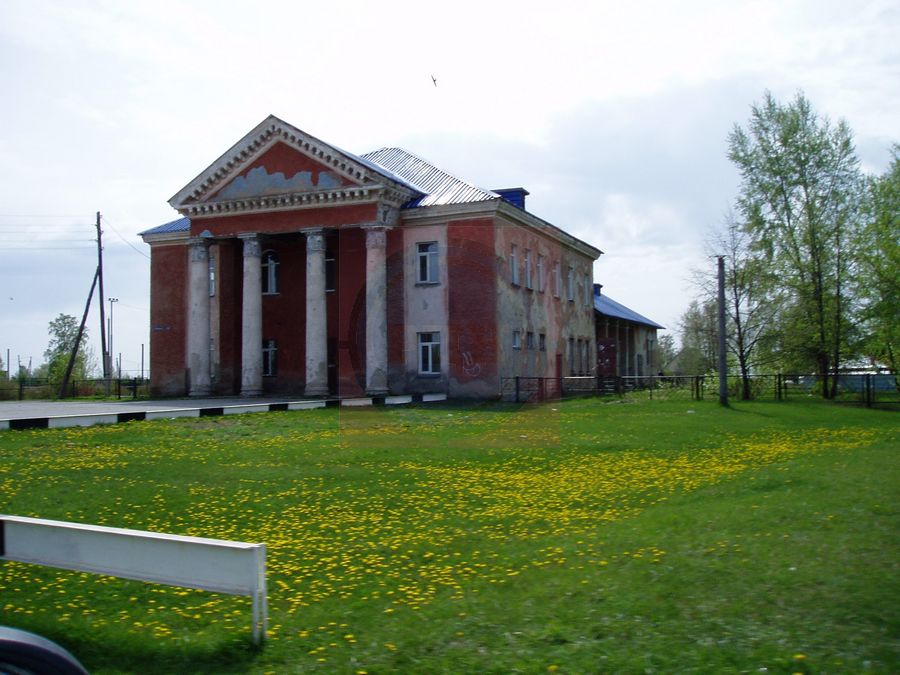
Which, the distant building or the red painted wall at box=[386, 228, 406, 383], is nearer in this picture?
the red painted wall at box=[386, 228, 406, 383]

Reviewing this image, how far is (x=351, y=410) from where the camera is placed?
31250 mm

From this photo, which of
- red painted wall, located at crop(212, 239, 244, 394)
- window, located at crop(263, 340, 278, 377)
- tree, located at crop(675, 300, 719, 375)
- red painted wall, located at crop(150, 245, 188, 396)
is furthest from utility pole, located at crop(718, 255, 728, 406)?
red painted wall, located at crop(150, 245, 188, 396)

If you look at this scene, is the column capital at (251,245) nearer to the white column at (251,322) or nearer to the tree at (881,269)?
the white column at (251,322)

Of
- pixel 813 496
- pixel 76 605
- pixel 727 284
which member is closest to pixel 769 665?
pixel 76 605

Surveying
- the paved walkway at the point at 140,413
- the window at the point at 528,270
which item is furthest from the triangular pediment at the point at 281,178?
the paved walkway at the point at 140,413

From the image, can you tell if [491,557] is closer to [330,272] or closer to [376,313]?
[376,313]

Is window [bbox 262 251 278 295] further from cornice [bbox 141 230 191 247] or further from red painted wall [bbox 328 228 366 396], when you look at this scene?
cornice [bbox 141 230 191 247]

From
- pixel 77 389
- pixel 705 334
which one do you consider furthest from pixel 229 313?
pixel 705 334

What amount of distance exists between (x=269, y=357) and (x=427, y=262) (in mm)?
9900

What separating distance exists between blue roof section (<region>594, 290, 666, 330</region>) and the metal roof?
1896cm

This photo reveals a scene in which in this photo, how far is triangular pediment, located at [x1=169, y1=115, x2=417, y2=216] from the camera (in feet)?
123

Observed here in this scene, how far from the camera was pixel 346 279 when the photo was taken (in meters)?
40.5

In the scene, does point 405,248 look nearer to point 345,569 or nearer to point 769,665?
point 345,569

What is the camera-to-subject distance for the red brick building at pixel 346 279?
37.8 m
